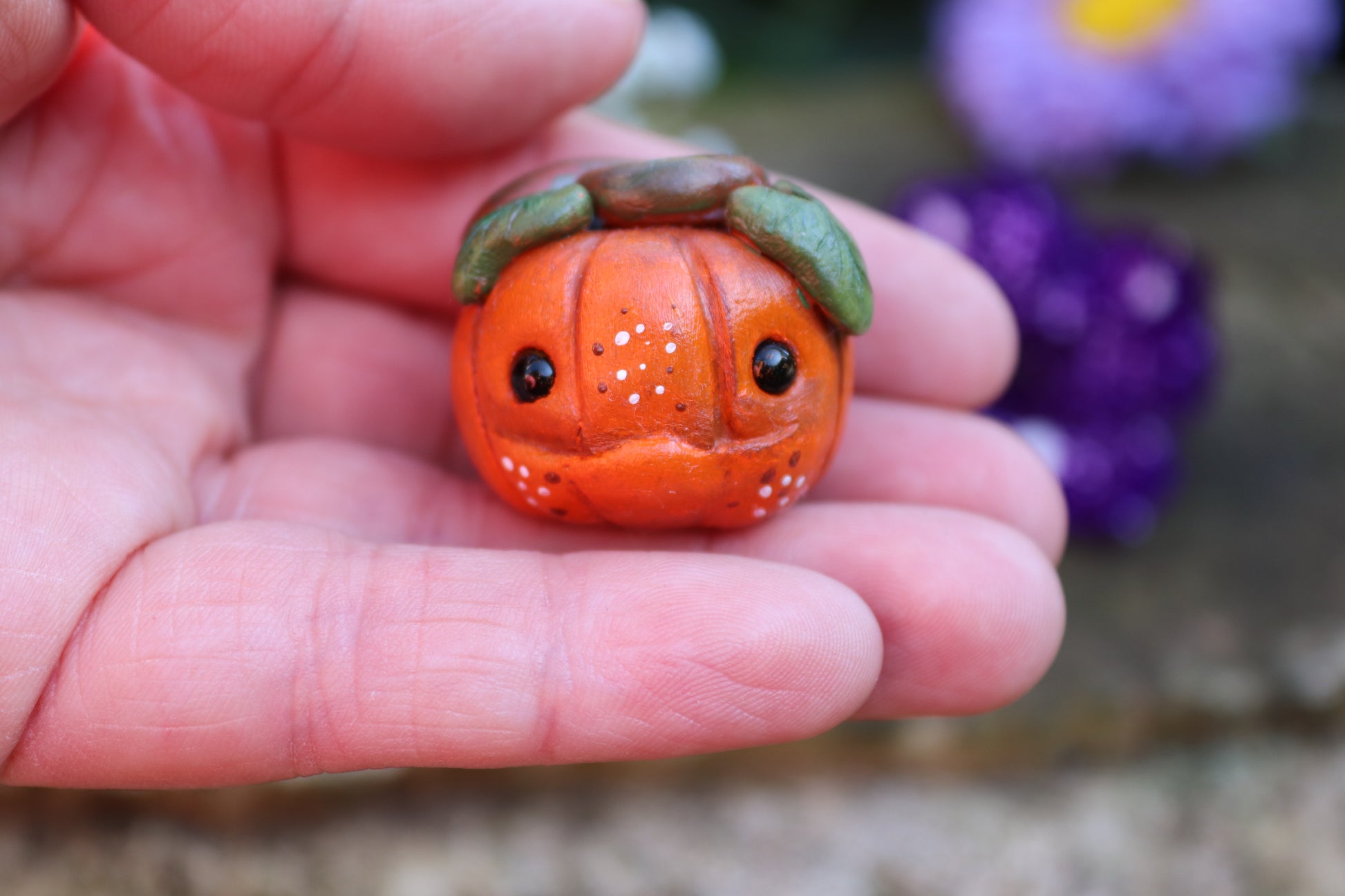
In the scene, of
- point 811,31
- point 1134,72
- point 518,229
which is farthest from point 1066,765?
point 811,31

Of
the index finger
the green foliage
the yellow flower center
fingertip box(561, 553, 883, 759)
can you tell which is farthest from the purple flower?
fingertip box(561, 553, 883, 759)

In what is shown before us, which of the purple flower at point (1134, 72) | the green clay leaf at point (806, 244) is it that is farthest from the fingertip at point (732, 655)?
the purple flower at point (1134, 72)

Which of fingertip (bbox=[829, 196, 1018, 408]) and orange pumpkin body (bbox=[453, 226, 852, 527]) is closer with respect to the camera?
orange pumpkin body (bbox=[453, 226, 852, 527])

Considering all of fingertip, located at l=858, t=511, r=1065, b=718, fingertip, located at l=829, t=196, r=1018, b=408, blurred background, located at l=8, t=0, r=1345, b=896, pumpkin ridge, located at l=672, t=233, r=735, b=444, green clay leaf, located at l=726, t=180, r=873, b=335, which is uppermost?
green clay leaf, located at l=726, t=180, r=873, b=335

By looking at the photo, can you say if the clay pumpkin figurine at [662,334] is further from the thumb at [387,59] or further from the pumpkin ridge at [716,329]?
the thumb at [387,59]

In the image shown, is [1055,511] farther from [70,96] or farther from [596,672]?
[70,96]

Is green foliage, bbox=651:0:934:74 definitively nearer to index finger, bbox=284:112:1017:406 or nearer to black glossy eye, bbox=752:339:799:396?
index finger, bbox=284:112:1017:406
